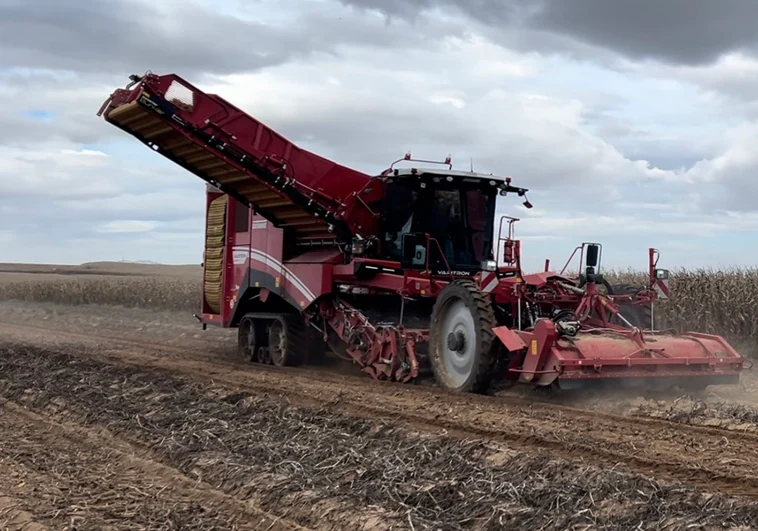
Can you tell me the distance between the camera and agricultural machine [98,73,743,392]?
8.01 metres

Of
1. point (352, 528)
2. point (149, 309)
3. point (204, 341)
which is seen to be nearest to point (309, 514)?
point (352, 528)

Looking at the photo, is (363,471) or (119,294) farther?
(119,294)

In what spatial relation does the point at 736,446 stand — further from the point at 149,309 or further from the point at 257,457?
the point at 149,309

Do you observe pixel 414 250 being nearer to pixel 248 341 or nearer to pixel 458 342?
pixel 458 342

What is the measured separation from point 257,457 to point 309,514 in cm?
125

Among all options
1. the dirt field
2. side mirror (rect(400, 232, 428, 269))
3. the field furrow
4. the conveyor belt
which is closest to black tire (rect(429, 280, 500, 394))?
the dirt field

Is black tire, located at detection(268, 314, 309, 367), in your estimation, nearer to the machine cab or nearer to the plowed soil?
the machine cab

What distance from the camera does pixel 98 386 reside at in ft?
29.8

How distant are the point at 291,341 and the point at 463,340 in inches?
164

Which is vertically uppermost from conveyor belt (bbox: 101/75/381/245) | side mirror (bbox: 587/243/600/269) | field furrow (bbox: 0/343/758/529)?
conveyor belt (bbox: 101/75/381/245)

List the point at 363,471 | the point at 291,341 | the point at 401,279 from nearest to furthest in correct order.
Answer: the point at 363,471
the point at 401,279
the point at 291,341

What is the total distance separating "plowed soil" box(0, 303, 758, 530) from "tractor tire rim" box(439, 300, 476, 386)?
0.39 metres

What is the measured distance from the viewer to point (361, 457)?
17.9ft

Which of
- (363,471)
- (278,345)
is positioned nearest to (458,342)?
(363,471)
